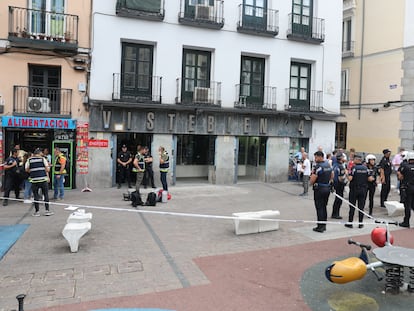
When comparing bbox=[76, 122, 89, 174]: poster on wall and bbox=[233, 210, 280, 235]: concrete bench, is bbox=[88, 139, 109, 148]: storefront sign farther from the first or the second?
bbox=[233, 210, 280, 235]: concrete bench

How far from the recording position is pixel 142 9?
1468cm

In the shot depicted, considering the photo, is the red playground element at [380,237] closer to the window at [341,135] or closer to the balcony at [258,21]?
the balcony at [258,21]

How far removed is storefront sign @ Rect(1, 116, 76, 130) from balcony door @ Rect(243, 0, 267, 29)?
8.98 metres

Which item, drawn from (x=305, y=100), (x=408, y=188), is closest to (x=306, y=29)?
(x=305, y=100)

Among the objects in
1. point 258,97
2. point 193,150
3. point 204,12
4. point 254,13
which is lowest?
point 193,150

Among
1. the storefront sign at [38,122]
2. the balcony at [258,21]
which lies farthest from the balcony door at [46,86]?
the balcony at [258,21]

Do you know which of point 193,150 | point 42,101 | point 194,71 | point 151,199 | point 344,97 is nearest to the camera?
point 151,199

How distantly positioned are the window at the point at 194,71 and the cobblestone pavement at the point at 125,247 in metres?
5.75

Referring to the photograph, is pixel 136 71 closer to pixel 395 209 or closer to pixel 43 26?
pixel 43 26

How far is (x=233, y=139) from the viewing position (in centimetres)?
1658

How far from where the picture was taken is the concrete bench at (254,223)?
788 cm

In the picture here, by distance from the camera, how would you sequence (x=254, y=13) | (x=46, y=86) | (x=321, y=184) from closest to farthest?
(x=321, y=184) < (x=46, y=86) < (x=254, y=13)

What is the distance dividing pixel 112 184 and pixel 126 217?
5.58m

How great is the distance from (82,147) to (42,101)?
88.4 inches
